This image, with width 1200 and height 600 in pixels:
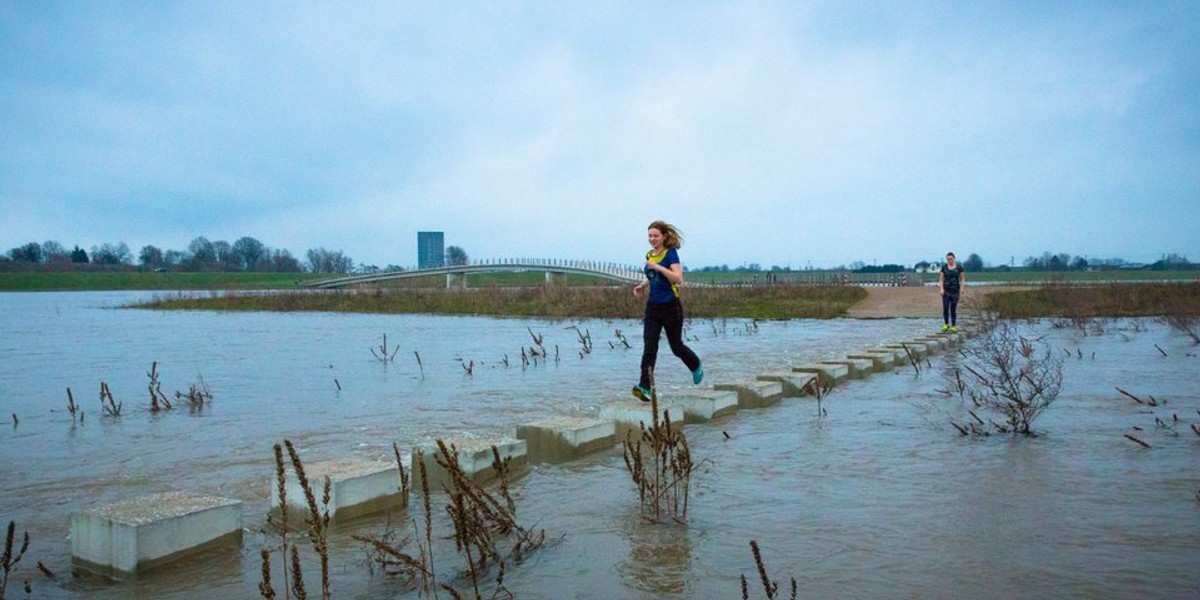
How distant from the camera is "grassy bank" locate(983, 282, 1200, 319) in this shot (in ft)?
85.8

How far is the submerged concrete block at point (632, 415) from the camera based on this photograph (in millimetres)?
7363

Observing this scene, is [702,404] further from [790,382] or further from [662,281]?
[790,382]

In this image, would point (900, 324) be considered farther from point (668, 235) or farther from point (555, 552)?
point (555, 552)

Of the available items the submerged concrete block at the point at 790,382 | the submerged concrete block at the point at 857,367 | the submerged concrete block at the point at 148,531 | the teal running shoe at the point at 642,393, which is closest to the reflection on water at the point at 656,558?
the submerged concrete block at the point at 148,531

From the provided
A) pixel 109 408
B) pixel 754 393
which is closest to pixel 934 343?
pixel 754 393

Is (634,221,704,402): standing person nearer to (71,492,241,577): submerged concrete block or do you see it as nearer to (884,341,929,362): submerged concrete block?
(71,492,241,577): submerged concrete block

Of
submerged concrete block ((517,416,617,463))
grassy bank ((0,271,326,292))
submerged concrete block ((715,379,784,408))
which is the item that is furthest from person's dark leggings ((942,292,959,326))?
Answer: grassy bank ((0,271,326,292))

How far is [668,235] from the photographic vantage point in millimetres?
8844

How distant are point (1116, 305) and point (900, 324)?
854 centimetres

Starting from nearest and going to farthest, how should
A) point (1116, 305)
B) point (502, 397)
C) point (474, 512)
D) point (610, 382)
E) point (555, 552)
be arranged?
1. point (474, 512)
2. point (555, 552)
3. point (502, 397)
4. point (610, 382)
5. point (1116, 305)

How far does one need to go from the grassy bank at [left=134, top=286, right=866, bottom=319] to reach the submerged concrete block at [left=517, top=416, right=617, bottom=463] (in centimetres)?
2250

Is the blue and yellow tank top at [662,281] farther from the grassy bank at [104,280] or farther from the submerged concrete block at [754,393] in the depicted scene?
the grassy bank at [104,280]

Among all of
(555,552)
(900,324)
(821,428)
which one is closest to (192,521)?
(555,552)

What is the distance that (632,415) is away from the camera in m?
7.47
